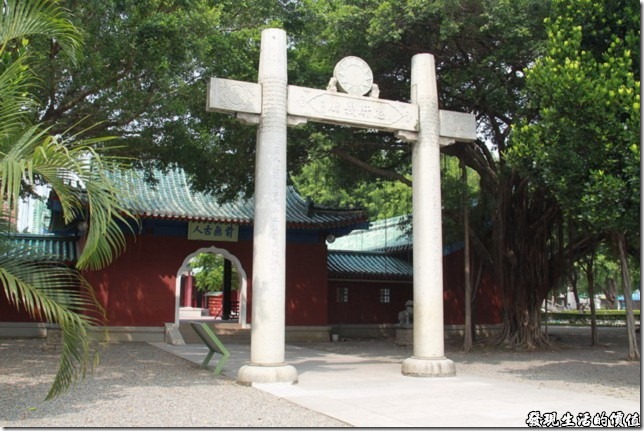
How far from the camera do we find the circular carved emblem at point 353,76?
9.44 metres

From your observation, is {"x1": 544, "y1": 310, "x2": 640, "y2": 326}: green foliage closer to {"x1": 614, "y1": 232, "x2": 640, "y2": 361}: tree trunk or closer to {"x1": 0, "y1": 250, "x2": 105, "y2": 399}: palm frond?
{"x1": 614, "y1": 232, "x2": 640, "y2": 361}: tree trunk

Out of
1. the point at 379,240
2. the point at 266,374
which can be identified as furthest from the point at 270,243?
the point at 379,240

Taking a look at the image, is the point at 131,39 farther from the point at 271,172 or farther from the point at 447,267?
the point at 447,267

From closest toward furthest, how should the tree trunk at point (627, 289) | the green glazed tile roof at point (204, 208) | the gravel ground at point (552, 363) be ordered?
the gravel ground at point (552, 363), the tree trunk at point (627, 289), the green glazed tile roof at point (204, 208)

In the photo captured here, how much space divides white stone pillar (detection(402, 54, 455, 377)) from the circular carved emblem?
3.29 feet

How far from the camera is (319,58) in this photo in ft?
42.9

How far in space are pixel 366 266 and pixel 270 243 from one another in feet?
41.8

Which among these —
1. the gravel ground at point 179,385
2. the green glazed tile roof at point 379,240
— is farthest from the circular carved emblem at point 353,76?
the green glazed tile roof at point 379,240

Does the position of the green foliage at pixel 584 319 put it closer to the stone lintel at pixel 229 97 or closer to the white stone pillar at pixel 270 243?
the white stone pillar at pixel 270 243

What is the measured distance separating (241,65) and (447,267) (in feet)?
38.7

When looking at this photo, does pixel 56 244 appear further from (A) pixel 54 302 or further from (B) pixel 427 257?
(A) pixel 54 302

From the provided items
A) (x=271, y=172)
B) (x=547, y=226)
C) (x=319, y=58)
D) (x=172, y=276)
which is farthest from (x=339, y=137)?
(x=172, y=276)

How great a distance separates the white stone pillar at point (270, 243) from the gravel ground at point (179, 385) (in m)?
0.56

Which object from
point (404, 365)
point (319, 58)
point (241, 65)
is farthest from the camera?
point (319, 58)
